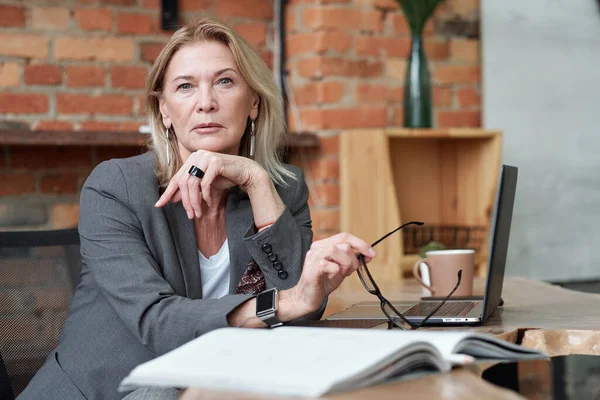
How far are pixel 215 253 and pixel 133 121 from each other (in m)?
1.21

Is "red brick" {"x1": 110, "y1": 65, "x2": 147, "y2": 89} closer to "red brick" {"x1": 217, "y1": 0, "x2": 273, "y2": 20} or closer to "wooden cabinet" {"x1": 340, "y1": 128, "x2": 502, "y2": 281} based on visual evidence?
"red brick" {"x1": 217, "y1": 0, "x2": 273, "y2": 20}

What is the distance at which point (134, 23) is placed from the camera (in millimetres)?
2771

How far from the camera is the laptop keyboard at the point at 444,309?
1.45 m

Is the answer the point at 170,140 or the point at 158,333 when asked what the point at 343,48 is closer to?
the point at 170,140

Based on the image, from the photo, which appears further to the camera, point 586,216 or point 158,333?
point 586,216

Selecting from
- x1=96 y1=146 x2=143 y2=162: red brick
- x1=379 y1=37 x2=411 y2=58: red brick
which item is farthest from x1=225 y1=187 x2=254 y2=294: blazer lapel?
x1=379 y1=37 x2=411 y2=58: red brick

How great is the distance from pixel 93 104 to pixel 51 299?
1.17 metres

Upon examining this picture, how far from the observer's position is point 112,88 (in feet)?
8.98

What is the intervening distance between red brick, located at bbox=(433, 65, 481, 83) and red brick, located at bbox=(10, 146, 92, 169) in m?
1.26

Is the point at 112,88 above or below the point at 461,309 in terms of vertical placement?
above

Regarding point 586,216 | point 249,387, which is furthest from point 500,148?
point 249,387

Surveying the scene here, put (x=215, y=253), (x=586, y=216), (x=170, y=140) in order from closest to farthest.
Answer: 1. (x=215, y=253)
2. (x=170, y=140)
3. (x=586, y=216)

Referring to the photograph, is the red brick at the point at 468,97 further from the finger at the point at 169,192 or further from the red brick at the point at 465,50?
the finger at the point at 169,192

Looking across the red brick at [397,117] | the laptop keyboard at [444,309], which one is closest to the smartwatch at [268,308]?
the laptop keyboard at [444,309]
